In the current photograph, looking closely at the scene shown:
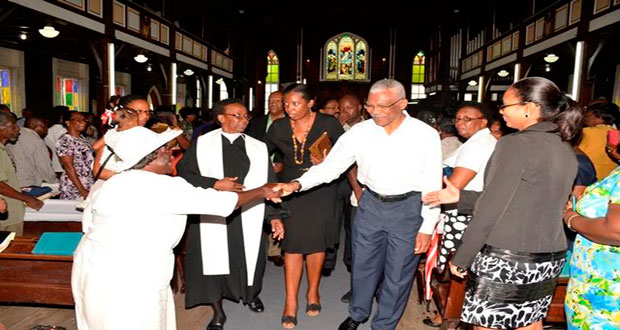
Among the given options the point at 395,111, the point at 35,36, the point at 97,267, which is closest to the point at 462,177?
the point at 395,111

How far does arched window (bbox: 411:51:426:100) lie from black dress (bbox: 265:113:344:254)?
2418 cm

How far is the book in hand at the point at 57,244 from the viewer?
128 inches

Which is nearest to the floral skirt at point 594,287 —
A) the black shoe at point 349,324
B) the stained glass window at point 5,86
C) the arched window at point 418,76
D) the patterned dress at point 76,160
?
the black shoe at point 349,324

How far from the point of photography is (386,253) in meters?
3.29

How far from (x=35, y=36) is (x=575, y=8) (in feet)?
43.3

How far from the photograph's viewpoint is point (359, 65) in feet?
88.1

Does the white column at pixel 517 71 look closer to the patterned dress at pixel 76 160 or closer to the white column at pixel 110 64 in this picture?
the white column at pixel 110 64

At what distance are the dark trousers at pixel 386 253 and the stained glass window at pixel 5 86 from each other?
12888mm

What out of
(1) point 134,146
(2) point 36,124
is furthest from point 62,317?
(2) point 36,124

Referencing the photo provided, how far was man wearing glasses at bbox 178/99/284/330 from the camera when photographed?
3.51 meters

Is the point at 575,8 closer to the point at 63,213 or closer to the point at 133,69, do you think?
the point at 63,213

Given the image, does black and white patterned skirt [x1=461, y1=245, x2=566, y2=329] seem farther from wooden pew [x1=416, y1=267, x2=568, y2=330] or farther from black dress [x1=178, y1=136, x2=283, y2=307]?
black dress [x1=178, y1=136, x2=283, y2=307]

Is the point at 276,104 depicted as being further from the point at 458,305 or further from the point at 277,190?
the point at 458,305

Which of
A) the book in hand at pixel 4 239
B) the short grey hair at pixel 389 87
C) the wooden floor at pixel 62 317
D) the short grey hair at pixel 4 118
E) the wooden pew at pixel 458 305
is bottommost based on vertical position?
the wooden floor at pixel 62 317
